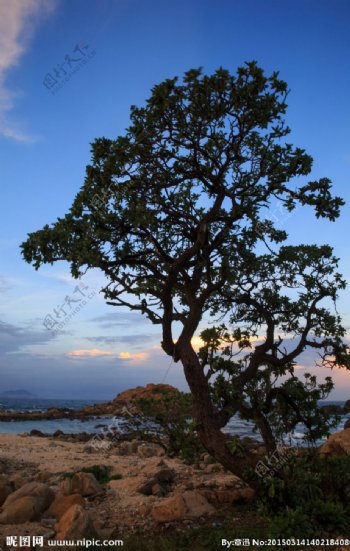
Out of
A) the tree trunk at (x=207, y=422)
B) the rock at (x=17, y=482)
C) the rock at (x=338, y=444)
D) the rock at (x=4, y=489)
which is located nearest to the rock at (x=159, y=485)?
the tree trunk at (x=207, y=422)

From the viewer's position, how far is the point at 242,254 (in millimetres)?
11070

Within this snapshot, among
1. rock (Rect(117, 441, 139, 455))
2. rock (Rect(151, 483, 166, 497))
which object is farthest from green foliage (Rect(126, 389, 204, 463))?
rock (Rect(117, 441, 139, 455))

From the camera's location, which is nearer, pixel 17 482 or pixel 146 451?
pixel 17 482

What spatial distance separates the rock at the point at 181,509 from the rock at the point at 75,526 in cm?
154

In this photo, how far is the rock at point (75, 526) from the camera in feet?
26.3

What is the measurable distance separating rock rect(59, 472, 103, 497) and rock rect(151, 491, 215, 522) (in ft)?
8.98

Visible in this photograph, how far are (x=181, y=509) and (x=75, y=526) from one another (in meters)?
2.20

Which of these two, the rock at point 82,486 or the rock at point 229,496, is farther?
the rock at point 82,486

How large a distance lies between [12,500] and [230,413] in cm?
537

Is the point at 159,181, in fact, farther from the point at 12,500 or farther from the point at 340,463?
the point at 12,500

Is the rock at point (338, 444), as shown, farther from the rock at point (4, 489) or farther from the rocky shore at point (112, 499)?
the rock at point (4, 489)

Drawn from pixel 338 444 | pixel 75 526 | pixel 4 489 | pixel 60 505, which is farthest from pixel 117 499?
pixel 338 444

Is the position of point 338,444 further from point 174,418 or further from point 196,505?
point 196,505

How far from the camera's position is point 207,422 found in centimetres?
945
